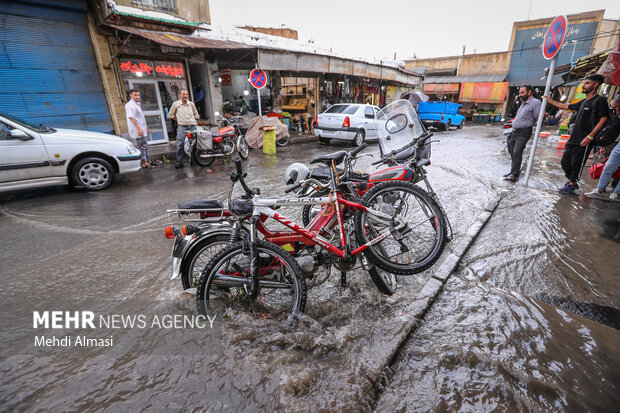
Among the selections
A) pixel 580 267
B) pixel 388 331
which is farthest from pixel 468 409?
pixel 580 267

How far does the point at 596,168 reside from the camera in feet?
17.8

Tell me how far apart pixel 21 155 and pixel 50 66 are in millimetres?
5551

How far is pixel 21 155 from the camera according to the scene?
5.09m

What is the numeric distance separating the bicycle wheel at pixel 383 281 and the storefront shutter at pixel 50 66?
1100 centimetres

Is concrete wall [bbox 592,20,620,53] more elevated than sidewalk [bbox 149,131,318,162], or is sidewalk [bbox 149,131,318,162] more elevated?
concrete wall [bbox 592,20,620,53]

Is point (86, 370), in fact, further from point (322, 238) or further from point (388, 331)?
point (388, 331)

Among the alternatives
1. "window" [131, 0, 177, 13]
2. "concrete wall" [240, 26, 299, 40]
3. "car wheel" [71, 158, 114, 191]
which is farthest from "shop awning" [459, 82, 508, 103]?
"car wheel" [71, 158, 114, 191]

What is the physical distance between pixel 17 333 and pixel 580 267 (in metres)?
5.56

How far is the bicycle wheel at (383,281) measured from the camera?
8.70 ft

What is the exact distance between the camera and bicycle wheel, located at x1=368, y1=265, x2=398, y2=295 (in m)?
2.65

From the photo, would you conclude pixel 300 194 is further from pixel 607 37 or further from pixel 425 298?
pixel 607 37

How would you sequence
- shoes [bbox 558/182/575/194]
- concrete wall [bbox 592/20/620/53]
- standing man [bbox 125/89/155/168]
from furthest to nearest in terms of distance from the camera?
concrete wall [bbox 592/20/620/53]
standing man [bbox 125/89/155/168]
shoes [bbox 558/182/575/194]

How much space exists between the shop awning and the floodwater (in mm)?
31475

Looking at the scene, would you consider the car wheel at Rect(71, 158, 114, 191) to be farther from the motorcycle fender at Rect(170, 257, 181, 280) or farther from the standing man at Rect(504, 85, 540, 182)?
the standing man at Rect(504, 85, 540, 182)
